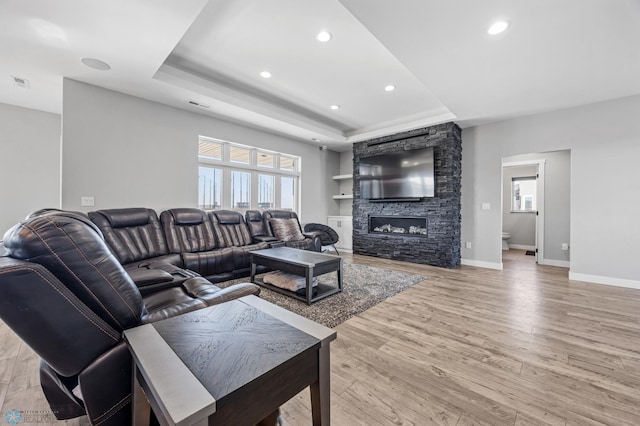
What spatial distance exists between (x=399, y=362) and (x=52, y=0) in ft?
12.3

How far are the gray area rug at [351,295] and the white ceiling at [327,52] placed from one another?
2.66 m

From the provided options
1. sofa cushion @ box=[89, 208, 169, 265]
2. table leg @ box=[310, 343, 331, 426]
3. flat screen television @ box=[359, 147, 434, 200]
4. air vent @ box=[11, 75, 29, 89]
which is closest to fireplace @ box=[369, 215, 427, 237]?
flat screen television @ box=[359, 147, 434, 200]

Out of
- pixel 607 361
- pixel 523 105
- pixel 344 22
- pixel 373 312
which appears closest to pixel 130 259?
pixel 373 312

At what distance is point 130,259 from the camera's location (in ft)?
10.1

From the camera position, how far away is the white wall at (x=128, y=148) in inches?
129

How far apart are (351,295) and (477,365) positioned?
4.90 feet

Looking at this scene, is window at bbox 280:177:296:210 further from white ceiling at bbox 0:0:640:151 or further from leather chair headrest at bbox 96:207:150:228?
leather chair headrest at bbox 96:207:150:228

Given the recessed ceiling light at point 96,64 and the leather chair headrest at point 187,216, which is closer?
the recessed ceiling light at point 96,64

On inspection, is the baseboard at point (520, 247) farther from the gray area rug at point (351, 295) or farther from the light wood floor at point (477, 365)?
the gray area rug at point (351, 295)

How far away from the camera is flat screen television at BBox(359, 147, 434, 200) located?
487cm

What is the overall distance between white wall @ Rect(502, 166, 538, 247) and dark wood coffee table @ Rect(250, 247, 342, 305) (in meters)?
5.89

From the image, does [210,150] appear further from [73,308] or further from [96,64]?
[73,308]

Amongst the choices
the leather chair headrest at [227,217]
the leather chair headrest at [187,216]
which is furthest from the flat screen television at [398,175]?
the leather chair headrest at [187,216]

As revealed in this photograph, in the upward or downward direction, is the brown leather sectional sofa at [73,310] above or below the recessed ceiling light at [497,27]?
below
